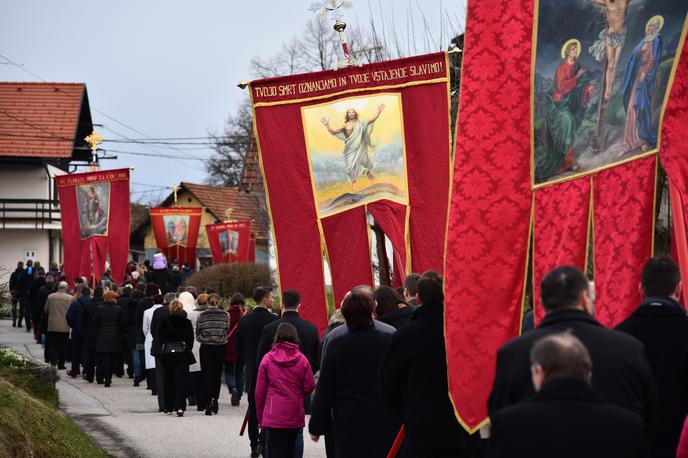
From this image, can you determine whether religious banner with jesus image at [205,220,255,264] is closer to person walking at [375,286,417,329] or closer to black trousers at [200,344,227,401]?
black trousers at [200,344,227,401]

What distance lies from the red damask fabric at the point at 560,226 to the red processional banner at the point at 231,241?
39.7m

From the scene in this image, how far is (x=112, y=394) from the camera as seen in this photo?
20906 mm

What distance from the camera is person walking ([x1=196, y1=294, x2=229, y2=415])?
689 inches

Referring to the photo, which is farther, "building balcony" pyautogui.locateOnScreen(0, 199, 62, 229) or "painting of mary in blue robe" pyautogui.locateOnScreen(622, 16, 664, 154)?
"building balcony" pyautogui.locateOnScreen(0, 199, 62, 229)

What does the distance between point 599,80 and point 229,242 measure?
136ft

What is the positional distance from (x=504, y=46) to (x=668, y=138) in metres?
1.31

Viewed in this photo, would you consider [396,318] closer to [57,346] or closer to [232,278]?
[57,346]

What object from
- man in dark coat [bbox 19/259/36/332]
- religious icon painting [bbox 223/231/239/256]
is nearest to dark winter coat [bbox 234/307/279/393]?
man in dark coat [bbox 19/259/36/332]

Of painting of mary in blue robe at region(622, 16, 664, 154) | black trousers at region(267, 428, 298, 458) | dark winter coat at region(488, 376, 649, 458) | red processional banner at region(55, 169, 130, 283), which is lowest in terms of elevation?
black trousers at region(267, 428, 298, 458)

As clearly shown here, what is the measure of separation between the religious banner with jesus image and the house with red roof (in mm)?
9309

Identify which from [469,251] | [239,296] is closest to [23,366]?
[239,296]

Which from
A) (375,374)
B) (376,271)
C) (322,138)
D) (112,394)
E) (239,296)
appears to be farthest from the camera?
(376,271)

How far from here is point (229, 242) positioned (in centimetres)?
4797

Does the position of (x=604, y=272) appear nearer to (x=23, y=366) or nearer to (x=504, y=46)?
(x=504, y=46)
